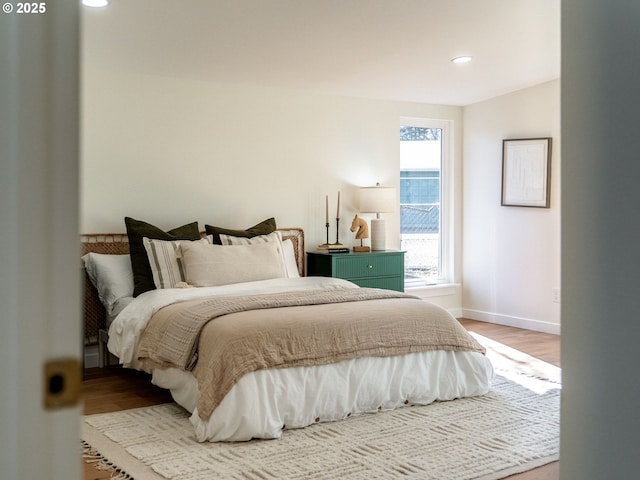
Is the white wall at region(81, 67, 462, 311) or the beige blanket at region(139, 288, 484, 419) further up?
the white wall at region(81, 67, 462, 311)

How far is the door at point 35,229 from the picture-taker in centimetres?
69

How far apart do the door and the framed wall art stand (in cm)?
592

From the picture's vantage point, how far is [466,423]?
363cm

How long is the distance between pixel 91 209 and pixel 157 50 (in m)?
1.26

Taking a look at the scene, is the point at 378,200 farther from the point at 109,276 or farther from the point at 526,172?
the point at 109,276

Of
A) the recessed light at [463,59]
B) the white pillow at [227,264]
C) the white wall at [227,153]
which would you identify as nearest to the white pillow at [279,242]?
the white pillow at [227,264]

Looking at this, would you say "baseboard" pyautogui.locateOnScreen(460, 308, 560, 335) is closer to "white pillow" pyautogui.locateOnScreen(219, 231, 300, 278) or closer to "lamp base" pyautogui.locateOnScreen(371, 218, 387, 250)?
"lamp base" pyautogui.locateOnScreen(371, 218, 387, 250)

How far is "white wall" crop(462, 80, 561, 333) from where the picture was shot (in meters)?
6.16

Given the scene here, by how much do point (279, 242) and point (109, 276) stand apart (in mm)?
1340

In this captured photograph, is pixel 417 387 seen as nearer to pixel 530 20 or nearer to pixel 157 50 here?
pixel 530 20

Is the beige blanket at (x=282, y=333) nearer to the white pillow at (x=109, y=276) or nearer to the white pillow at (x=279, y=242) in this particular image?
the white pillow at (x=109, y=276)

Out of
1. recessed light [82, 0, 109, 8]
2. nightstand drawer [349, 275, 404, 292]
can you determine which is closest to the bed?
nightstand drawer [349, 275, 404, 292]

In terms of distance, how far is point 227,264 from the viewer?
15.8ft

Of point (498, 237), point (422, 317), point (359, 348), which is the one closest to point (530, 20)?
point (422, 317)
